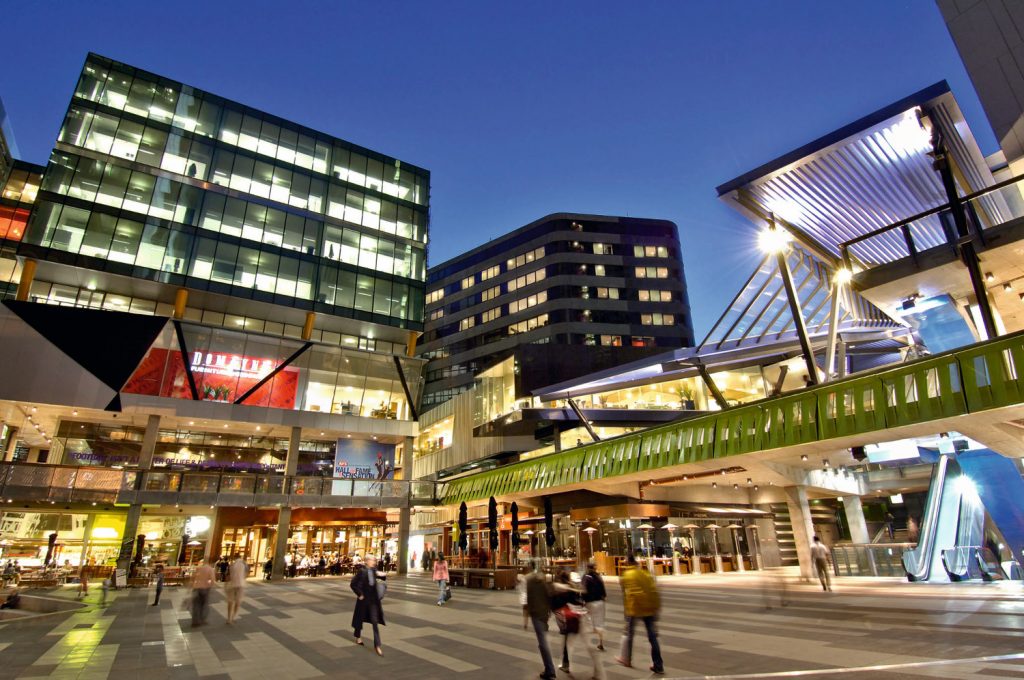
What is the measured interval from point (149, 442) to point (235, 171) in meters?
21.6

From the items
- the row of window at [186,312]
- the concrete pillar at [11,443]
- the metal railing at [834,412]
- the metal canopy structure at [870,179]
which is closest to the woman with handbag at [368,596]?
the metal railing at [834,412]

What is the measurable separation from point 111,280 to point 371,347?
18.5 m

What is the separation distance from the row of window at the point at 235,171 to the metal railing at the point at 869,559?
39.5 meters

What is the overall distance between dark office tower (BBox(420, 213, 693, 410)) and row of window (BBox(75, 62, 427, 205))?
28522mm

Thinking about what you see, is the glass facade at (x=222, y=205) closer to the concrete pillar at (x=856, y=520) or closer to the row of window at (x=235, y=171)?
the row of window at (x=235, y=171)

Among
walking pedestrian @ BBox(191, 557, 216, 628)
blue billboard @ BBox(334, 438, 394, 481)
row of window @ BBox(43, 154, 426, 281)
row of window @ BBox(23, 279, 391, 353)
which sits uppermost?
row of window @ BBox(43, 154, 426, 281)

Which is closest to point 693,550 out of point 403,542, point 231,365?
point 403,542

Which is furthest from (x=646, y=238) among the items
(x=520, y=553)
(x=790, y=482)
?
(x=790, y=482)

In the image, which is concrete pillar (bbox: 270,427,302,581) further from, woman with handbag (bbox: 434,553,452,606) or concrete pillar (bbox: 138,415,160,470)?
woman with handbag (bbox: 434,553,452,606)

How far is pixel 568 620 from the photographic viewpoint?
8.05 meters

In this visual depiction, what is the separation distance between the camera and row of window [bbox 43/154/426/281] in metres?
36.4

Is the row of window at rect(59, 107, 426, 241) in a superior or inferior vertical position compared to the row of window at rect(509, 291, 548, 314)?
inferior

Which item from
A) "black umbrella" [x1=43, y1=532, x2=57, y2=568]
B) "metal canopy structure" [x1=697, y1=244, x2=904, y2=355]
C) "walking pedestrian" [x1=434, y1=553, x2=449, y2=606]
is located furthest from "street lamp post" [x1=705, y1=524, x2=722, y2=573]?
"black umbrella" [x1=43, y1=532, x2=57, y2=568]

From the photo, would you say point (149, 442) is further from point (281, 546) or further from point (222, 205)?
point (222, 205)
